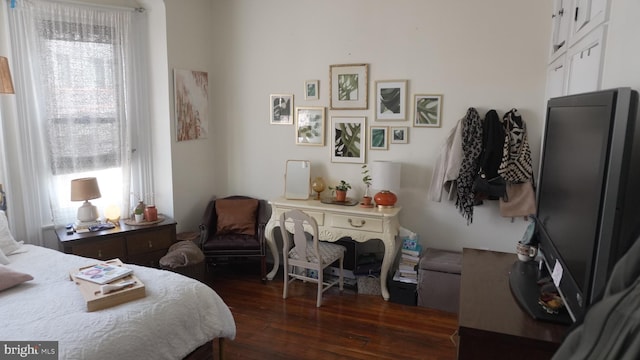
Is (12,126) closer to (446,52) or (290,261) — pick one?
(290,261)

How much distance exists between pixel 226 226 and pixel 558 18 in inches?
133

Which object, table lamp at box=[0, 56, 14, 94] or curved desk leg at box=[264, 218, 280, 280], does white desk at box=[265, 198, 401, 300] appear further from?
table lamp at box=[0, 56, 14, 94]

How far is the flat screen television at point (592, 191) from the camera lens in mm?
1092

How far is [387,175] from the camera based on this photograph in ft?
12.5

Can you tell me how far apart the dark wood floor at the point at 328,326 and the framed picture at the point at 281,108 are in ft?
5.53

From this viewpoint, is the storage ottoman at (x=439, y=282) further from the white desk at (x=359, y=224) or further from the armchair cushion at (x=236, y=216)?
the armchair cushion at (x=236, y=216)

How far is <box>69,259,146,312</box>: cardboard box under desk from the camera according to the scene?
2.07 metres

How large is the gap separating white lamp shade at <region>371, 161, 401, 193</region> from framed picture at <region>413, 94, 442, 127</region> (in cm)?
45

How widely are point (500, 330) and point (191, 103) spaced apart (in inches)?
147

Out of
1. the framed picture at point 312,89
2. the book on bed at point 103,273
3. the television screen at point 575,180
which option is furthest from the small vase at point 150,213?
the television screen at point 575,180

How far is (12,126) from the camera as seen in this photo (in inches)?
130

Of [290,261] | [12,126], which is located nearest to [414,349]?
[290,261]

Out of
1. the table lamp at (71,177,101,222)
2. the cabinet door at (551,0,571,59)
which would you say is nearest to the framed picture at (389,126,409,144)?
the cabinet door at (551,0,571,59)

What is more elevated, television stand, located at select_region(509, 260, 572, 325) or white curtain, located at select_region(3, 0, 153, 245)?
white curtain, located at select_region(3, 0, 153, 245)
